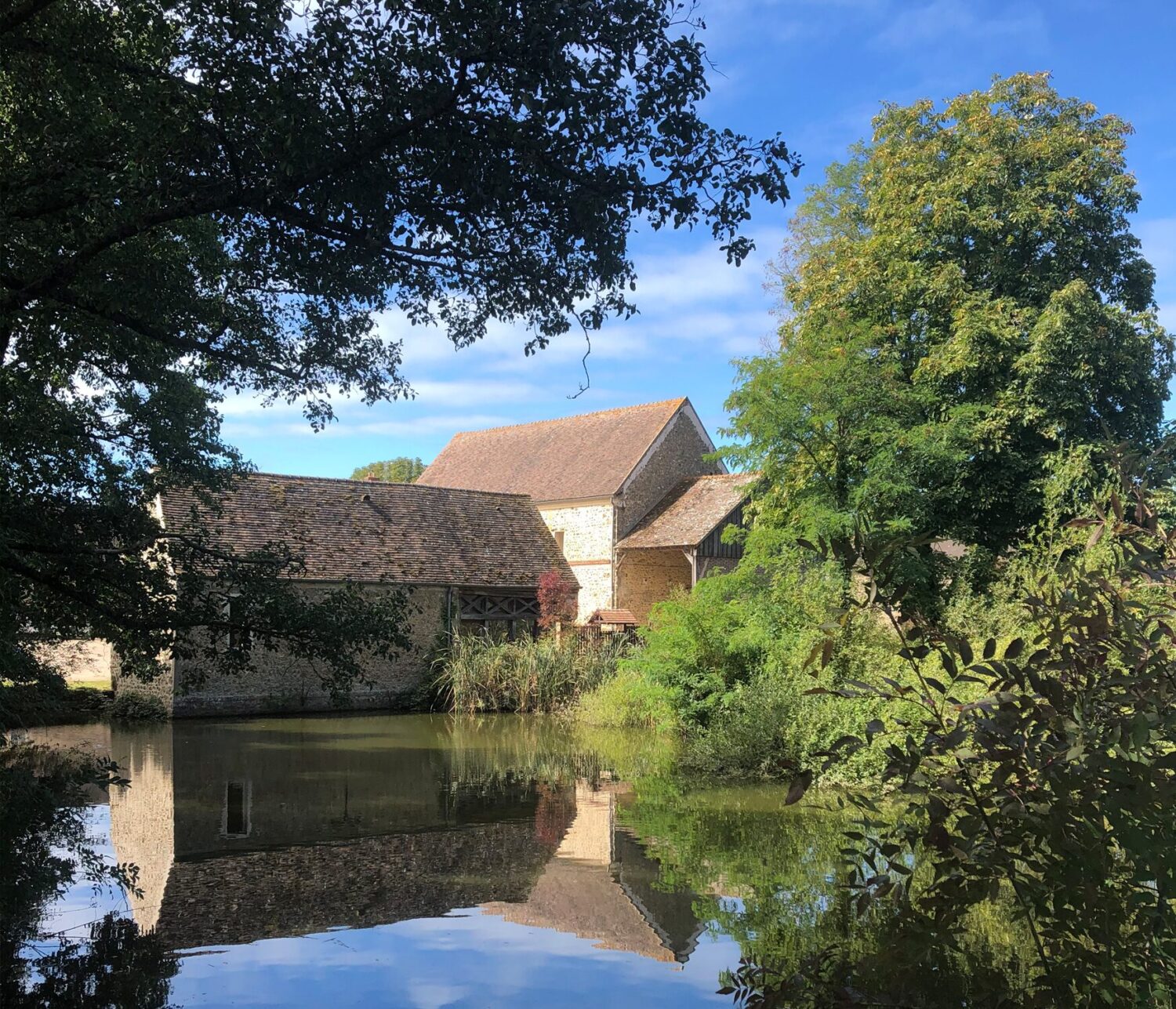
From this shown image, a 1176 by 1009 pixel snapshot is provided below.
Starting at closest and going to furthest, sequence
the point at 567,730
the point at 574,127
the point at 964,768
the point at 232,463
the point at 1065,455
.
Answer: the point at 964,768
the point at 574,127
the point at 232,463
the point at 1065,455
the point at 567,730

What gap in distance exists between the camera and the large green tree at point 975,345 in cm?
1581

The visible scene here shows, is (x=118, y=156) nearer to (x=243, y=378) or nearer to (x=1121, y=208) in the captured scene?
(x=243, y=378)

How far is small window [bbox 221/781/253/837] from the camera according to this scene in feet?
33.7

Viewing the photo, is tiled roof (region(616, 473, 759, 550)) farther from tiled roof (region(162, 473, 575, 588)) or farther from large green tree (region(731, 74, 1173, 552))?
→ large green tree (region(731, 74, 1173, 552))

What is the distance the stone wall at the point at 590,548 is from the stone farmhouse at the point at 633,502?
28 millimetres

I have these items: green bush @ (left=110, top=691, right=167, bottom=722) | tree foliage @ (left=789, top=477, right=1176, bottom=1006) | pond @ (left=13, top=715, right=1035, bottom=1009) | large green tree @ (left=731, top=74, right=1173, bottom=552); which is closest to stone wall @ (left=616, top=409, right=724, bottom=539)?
large green tree @ (left=731, top=74, right=1173, bottom=552)

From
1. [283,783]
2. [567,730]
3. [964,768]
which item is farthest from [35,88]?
[567,730]

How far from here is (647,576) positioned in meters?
29.4

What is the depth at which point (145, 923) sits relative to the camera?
6980mm

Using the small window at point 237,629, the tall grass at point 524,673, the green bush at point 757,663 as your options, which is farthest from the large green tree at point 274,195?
the tall grass at point 524,673

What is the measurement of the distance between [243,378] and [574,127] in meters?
3.78

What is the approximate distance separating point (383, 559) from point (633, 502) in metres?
8.65

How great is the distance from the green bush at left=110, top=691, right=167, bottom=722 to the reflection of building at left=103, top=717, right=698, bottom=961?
178 inches

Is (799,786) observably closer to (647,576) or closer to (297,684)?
(297,684)
